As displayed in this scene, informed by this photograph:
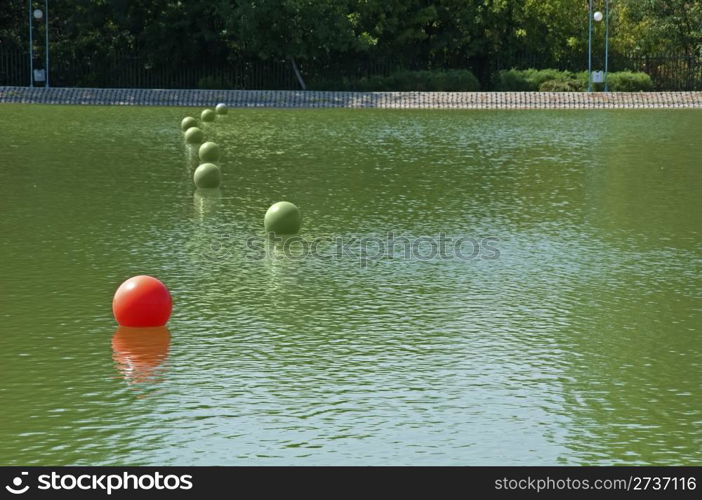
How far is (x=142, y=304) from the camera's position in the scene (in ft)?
28.9

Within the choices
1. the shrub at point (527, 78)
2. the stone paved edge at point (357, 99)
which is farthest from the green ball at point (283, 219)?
the shrub at point (527, 78)

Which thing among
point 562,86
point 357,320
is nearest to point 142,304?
point 357,320

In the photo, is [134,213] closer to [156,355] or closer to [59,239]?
[59,239]

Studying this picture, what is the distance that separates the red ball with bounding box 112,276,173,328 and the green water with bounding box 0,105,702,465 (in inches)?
8.9

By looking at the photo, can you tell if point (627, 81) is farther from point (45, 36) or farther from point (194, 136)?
point (194, 136)

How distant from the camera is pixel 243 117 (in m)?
31.0

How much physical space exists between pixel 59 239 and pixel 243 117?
61.4 feet

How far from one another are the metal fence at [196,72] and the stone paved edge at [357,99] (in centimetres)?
528

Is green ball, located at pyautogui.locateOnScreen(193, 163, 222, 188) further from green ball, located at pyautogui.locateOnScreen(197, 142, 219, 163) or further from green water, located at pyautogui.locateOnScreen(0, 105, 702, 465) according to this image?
green ball, located at pyautogui.locateOnScreen(197, 142, 219, 163)

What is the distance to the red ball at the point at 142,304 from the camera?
28.9ft

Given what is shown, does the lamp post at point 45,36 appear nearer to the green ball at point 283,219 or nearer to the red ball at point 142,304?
the green ball at point 283,219

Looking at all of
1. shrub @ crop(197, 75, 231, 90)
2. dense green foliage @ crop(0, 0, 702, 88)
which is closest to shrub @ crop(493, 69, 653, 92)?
dense green foliage @ crop(0, 0, 702, 88)

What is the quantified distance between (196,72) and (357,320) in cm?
3497
